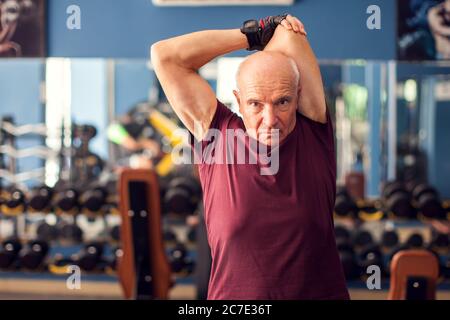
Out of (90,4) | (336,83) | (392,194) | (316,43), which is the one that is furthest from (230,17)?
(336,83)

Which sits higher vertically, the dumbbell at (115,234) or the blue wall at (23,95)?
the blue wall at (23,95)

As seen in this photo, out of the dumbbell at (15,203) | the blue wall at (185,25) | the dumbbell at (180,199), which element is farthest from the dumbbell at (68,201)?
the blue wall at (185,25)

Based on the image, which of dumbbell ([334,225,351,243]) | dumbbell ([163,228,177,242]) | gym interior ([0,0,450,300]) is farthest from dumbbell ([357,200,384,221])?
dumbbell ([163,228,177,242])

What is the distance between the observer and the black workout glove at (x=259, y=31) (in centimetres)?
113

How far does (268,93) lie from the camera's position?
1107 millimetres

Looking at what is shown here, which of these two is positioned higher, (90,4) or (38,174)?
(90,4)

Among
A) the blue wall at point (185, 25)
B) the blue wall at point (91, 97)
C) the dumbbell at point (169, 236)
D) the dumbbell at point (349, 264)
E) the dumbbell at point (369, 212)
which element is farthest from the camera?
the blue wall at point (91, 97)

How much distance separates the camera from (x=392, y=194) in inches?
140

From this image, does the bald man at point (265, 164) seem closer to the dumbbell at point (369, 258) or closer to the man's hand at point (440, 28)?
the man's hand at point (440, 28)

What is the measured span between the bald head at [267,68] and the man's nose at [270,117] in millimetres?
44

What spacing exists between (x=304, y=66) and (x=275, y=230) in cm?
27

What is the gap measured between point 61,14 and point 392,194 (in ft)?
7.79

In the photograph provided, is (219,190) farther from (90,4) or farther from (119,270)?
(119,270)

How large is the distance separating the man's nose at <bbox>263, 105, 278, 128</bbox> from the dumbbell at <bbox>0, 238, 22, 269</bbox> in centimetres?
269
